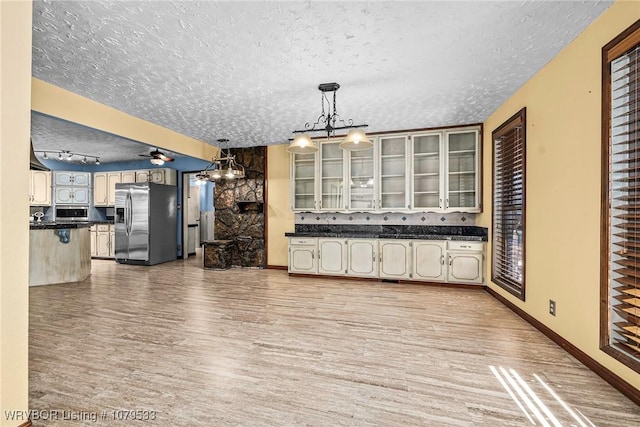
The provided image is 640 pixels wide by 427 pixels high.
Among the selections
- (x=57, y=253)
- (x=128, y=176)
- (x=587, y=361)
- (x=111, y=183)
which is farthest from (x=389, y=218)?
(x=111, y=183)

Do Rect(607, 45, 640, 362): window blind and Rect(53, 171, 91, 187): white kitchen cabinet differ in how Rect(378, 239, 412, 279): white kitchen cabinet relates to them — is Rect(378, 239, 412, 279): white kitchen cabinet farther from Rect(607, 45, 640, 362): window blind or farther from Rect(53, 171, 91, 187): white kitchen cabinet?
Rect(53, 171, 91, 187): white kitchen cabinet

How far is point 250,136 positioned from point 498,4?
Answer: 4254 mm

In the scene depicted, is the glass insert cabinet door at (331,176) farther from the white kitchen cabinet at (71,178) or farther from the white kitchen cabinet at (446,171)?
the white kitchen cabinet at (71,178)

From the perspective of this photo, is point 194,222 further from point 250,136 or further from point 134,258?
point 250,136

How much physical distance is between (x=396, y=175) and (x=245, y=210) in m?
3.35

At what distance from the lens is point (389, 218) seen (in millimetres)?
5461

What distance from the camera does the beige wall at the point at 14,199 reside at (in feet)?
4.52

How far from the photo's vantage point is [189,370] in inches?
84.7

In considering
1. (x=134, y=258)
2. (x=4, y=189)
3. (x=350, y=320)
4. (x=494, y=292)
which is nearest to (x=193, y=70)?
(x=4, y=189)

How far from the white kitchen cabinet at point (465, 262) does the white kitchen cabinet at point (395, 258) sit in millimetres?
642

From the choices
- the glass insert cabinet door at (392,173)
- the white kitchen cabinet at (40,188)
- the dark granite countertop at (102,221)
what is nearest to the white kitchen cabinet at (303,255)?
the glass insert cabinet door at (392,173)

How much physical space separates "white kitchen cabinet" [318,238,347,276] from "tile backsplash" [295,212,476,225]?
0.63m

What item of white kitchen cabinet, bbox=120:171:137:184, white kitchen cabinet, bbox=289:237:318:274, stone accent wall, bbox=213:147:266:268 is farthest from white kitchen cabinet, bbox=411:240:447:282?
white kitchen cabinet, bbox=120:171:137:184

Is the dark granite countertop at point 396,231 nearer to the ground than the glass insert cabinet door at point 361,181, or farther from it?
nearer to the ground
